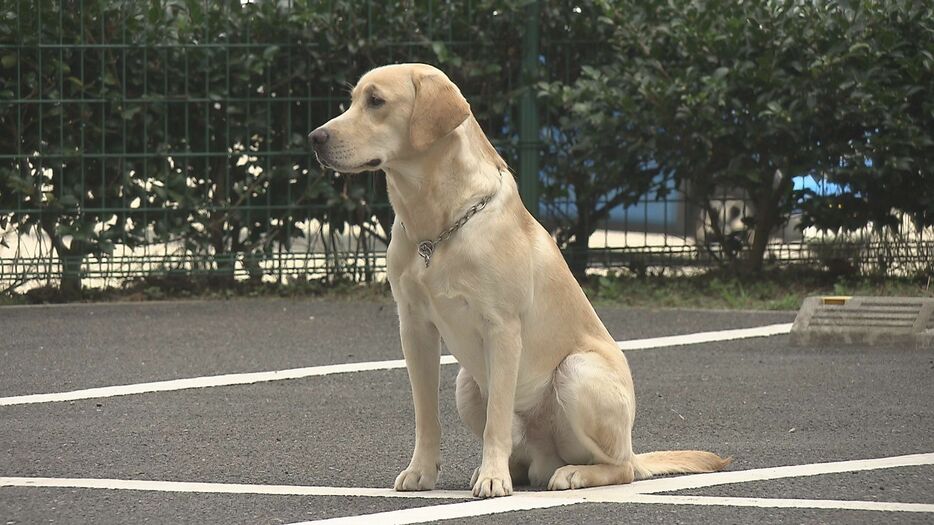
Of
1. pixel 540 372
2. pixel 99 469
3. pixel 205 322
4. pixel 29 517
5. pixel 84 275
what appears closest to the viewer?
pixel 29 517

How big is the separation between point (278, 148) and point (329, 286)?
1165 mm

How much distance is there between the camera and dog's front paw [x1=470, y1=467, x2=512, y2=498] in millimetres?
5137

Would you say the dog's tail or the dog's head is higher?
the dog's head

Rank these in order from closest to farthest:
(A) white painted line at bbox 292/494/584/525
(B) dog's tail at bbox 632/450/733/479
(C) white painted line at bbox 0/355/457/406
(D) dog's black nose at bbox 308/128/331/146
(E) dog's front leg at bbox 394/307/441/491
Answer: (A) white painted line at bbox 292/494/584/525 < (D) dog's black nose at bbox 308/128/331/146 < (E) dog's front leg at bbox 394/307/441/491 < (B) dog's tail at bbox 632/450/733/479 < (C) white painted line at bbox 0/355/457/406

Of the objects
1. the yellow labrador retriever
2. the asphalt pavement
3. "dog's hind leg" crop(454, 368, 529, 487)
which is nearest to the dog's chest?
the yellow labrador retriever

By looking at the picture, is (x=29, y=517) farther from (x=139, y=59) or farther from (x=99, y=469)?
(x=139, y=59)

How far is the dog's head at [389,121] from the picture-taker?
5.10m

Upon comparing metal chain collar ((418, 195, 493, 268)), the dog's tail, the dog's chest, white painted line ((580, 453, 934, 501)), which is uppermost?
metal chain collar ((418, 195, 493, 268))

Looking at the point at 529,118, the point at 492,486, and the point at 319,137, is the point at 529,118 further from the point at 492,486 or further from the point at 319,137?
the point at 492,486

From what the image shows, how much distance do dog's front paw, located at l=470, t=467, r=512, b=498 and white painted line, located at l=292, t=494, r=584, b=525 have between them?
0.03 metres

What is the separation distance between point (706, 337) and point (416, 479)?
467cm

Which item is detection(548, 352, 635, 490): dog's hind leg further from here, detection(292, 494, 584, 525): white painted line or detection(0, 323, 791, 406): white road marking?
detection(0, 323, 791, 406): white road marking

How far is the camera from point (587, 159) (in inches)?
473

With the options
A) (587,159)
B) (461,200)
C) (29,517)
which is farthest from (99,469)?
(587,159)
